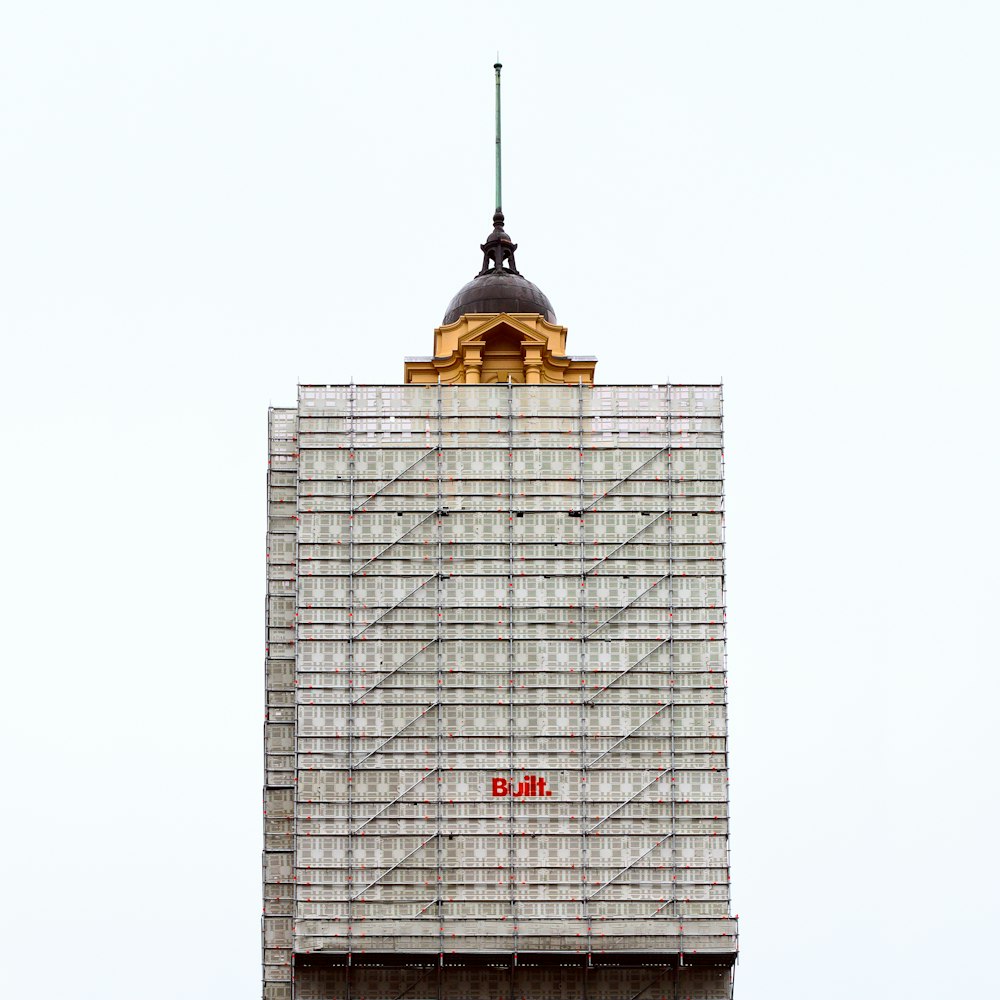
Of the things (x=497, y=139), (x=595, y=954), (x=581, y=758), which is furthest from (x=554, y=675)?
(x=497, y=139)

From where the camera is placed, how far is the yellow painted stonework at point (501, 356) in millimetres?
142500

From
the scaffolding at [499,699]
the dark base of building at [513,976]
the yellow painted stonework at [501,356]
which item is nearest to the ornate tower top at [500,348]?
the yellow painted stonework at [501,356]

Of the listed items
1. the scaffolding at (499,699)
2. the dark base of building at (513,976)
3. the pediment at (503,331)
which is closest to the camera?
the dark base of building at (513,976)

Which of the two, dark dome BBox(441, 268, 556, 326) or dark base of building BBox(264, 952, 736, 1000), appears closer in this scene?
dark base of building BBox(264, 952, 736, 1000)

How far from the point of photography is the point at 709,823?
423 ft

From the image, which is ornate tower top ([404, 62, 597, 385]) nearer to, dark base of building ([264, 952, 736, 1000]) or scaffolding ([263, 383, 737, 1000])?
scaffolding ([263, 383, 737, 1000])

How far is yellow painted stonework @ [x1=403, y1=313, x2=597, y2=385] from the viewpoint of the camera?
142 m

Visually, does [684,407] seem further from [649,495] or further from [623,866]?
[623,866]

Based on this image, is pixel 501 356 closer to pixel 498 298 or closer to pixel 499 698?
pixel 498 298

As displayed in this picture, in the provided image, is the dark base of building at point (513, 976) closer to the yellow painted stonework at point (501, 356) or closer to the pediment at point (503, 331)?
the yellow painted stonework at point (501, 356)

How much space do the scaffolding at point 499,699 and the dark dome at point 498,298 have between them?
11.8m

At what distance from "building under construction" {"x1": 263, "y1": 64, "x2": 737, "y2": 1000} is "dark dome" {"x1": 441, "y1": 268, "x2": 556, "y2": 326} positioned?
972cm

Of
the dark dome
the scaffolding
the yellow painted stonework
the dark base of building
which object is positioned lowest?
the dark base of building

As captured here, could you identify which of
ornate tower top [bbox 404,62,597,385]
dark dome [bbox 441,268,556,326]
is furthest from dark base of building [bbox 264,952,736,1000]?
dark dome [bbox 441,268,556,326]
